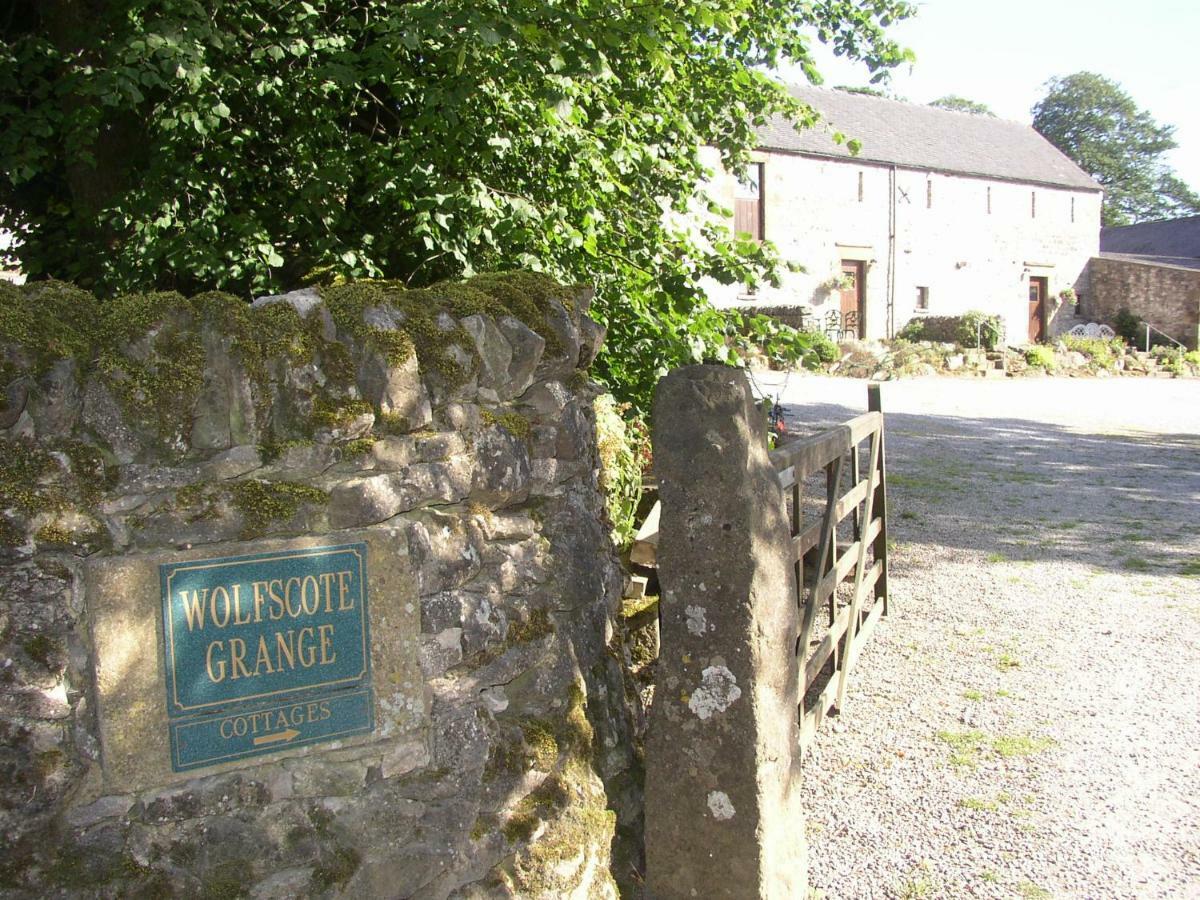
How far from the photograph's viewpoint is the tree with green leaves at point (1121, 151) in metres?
62.3

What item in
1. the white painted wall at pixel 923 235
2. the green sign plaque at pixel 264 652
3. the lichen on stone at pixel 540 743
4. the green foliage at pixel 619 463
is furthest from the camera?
the white painted wall at pixel 923 235

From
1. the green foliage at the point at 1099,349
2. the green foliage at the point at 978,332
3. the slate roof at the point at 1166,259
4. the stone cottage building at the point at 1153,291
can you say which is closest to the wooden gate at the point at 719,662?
the green foliage at the point at 978,332

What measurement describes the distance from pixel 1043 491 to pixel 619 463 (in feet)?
22.9

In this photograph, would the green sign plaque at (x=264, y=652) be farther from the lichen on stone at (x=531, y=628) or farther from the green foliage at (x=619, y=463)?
the green foliage at (x=619, y=463)

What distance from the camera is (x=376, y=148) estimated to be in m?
4.86

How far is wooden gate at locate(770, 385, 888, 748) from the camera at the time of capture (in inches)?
166

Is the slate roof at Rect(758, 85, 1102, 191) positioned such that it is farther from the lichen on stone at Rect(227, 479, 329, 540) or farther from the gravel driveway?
the lichen on stone at Rect(227, 479, 329, 540)

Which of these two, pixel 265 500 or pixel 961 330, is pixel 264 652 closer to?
pixel 265 500

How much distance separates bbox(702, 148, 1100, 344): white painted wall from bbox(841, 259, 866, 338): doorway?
0.66ft

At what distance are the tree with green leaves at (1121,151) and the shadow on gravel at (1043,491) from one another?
55.8 meters

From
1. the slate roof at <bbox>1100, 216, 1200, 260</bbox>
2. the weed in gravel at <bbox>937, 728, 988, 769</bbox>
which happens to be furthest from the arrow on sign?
the slate roof at <bbox>1100, 216, 1200, 260</bbox>

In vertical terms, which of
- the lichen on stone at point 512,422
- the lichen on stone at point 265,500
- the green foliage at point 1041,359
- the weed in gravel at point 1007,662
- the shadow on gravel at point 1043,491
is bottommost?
the weed in gravel at point 1007,662

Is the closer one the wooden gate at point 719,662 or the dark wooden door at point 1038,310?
the wooden gate at point 719,662

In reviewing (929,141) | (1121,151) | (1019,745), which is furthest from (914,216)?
(1121,151)
